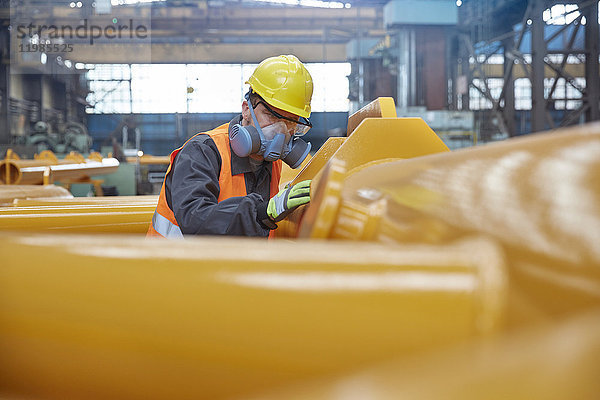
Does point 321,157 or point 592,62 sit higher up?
point 592,62

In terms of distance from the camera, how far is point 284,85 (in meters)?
2.37

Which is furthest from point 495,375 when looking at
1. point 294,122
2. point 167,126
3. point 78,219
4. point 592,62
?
point 167,126

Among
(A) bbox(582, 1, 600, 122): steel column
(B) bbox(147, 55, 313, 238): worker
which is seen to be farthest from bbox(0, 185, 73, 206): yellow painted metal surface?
(A) bbox(582, 1, 600, 122): steel column

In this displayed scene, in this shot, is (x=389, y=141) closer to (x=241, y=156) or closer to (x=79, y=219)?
(x=241, y=156)

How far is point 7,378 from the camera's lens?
81cm

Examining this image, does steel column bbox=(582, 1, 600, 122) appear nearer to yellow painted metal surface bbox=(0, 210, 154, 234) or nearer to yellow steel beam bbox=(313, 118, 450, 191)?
yellow painted metal surface bbox=(0, 210, 154, 234)

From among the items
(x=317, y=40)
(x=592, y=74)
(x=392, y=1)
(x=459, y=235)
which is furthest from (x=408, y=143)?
(x=317, y=40)

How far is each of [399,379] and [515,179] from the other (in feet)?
1.23

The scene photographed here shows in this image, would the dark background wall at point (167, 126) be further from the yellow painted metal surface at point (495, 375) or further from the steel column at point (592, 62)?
the yellow painted metal surface at point (495, 375)

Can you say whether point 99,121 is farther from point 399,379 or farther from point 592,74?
point 399,379

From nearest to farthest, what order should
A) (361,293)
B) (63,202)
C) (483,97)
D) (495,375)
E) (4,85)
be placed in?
(495,375) → (361,293) → (63,202) → (4,85) → (483,97)

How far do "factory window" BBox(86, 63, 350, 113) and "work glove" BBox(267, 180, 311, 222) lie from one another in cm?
1838

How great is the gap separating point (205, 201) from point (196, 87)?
1875cm

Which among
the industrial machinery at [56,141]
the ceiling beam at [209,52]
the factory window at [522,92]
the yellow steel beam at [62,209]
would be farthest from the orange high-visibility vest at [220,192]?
the factory window at [522,92]
